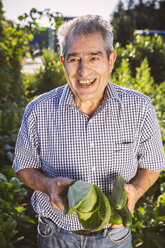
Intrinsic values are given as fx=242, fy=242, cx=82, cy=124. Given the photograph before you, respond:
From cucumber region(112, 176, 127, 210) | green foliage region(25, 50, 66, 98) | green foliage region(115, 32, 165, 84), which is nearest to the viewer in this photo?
cucumber region(112, 176, 127, 210)

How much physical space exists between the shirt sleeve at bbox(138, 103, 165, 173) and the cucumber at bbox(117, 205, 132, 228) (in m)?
0.40

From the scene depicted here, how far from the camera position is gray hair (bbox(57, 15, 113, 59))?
1735mm

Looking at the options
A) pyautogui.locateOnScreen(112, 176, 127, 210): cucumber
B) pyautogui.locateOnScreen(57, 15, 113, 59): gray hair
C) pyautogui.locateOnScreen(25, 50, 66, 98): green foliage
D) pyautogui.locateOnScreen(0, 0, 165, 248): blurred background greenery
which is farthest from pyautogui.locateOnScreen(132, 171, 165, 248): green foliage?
pyautogui.locateOnScreen(25, 50, 66, 98): green foliage

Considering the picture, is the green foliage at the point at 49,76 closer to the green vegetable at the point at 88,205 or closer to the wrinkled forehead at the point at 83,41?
the wrinkled forehead at the point at 83,41

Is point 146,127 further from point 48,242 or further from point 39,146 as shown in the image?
point 48,242

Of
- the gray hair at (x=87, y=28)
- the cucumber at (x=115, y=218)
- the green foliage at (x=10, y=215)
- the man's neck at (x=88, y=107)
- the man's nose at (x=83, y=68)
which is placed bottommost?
the green foliage at (x=10, y=215)

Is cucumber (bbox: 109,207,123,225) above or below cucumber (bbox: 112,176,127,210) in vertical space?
below

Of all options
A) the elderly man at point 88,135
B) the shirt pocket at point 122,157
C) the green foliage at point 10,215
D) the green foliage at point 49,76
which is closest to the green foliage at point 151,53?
the green foliage at point 49,76

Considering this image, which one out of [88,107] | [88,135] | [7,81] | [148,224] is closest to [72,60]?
[88,107]

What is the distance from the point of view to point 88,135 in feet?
5.98

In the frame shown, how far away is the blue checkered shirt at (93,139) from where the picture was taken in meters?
1.82

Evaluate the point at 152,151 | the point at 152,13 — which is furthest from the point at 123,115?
the point at 152,13

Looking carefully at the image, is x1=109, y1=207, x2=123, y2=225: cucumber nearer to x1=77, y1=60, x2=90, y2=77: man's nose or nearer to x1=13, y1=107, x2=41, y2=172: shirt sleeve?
x1=13, y1=107, x2=41, y2=172: shirt sleeve

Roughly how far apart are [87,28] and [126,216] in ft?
4.35
